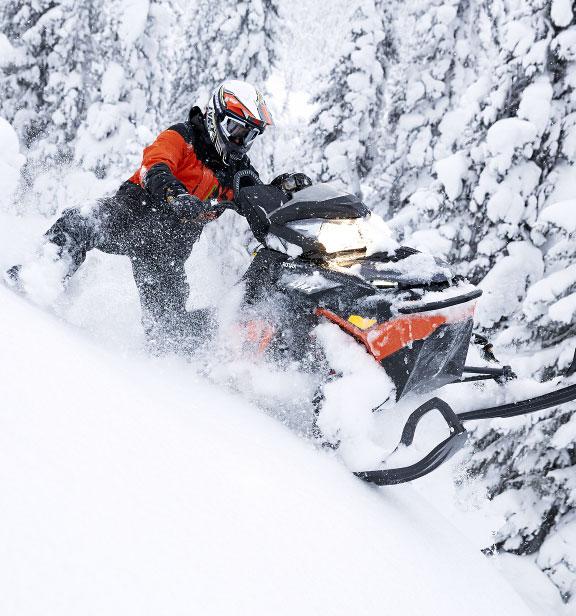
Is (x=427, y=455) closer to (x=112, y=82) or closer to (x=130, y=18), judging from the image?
(x=112, y=82)

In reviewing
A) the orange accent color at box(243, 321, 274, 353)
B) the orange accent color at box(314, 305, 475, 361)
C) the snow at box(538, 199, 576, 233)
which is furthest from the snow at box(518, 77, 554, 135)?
the orange accent color at box(243, 321, 274, 353)

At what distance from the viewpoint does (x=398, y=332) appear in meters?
3.06

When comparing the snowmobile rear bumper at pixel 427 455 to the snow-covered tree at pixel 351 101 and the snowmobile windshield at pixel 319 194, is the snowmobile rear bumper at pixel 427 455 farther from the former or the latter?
the snow-covered tree at pixel 351 101

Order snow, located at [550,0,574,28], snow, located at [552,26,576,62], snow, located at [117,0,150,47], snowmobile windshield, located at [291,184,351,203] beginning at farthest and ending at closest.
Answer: snow, located at [117,0,150,47] → snow, located at [552,26,576,62] → snow, located at [550,0,574,28] → snowmobile windshield, located at [291,184,351,203]

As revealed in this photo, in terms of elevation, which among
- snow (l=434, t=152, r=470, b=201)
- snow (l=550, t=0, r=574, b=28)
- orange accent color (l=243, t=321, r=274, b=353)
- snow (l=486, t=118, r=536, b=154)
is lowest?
snow (l=434, t=152, r=470, b=201)

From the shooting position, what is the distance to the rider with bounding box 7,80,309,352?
398 cm

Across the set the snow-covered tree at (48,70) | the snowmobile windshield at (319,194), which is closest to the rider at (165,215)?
the snowmobile windshield at (319,194)

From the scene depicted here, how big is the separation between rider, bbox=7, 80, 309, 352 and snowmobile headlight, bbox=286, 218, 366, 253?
26.3 inches

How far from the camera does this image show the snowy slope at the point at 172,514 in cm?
132

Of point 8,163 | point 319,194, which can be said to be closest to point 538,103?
point 319,194

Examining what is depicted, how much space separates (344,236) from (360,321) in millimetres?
556

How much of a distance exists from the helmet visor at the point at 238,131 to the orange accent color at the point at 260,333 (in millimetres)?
1356

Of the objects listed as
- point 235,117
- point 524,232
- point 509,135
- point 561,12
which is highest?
point 561,12

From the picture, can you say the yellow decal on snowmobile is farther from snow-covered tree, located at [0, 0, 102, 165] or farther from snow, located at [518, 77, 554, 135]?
snow-covered tree, located at [0, 0, 102, 165]
